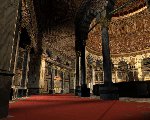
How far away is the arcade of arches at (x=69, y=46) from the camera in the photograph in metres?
2.56

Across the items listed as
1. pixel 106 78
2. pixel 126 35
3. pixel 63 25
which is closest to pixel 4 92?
pixel 106 78

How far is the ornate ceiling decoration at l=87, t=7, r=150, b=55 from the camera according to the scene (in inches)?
664

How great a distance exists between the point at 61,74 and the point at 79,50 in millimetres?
5863

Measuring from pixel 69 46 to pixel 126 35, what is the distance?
7.75 meters

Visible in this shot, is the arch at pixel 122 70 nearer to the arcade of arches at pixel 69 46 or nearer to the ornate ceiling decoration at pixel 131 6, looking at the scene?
the arcade of arches at pixel 69 46

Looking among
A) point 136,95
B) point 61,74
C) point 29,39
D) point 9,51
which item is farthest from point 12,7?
point 61,74

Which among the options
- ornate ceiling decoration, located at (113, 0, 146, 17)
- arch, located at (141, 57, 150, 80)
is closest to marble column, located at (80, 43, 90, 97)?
ornate ceiling decoration, located at (113, 0, 146, 17)

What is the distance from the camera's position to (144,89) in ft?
26.9

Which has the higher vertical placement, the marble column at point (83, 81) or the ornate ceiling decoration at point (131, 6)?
the ornate ceiling decoration at point (131, 6)

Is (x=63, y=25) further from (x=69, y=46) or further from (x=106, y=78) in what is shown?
(x=106, y=78)

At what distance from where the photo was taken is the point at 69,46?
13336 mm

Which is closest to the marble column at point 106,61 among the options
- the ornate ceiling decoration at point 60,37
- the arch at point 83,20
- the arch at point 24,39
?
the arch at point 83,20

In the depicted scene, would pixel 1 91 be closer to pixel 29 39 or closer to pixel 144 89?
pixel 29 39

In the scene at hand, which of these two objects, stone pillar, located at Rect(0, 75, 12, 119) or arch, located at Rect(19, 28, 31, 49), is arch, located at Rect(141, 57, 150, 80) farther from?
stone pillar, located at Rect(0, 75, 12, 119)
